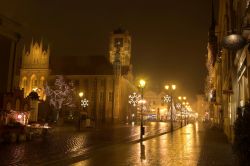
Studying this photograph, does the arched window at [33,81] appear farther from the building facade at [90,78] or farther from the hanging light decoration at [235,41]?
the hanging light decoration at [235,41]

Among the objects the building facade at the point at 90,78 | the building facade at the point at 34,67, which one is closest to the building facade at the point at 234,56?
the building facade at the point at 90,78

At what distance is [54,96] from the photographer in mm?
68938

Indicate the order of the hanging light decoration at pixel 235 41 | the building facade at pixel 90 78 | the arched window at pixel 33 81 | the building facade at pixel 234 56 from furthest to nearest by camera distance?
the arched window at pixel 33 81
the building facade at pixel 90 78
the building facade at pixel 234 56
the hanging light decoration at pixel 235 41

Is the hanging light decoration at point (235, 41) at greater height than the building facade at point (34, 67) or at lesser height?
lesser

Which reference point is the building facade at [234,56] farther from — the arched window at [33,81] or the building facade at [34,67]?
the arched window at [33,81]

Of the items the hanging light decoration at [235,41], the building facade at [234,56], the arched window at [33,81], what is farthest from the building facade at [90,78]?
the hanging light decoration at [235,41]

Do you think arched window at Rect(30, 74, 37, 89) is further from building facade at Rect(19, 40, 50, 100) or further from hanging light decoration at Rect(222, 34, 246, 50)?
hanging light decoration at Rect(222, 34, 246, 50)

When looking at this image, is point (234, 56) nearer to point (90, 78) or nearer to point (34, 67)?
point (90, 78)

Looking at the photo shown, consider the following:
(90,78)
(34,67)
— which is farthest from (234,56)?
(34,67)

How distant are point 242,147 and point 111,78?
70792 mm

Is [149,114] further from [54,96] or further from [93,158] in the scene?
[93,158]

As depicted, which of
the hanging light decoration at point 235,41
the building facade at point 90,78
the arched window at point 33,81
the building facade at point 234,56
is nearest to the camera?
the hanging light decoration at point 235,41

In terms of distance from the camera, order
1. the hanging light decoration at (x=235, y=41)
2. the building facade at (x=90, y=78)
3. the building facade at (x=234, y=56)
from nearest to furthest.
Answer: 1. the hanging light decoration at (x=235, y=41)
2. the building facade at (x=234, y=56)
3. the building facade at (x=90, y=78)

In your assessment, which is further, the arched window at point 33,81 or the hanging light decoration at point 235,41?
the arched window at point 33,81
